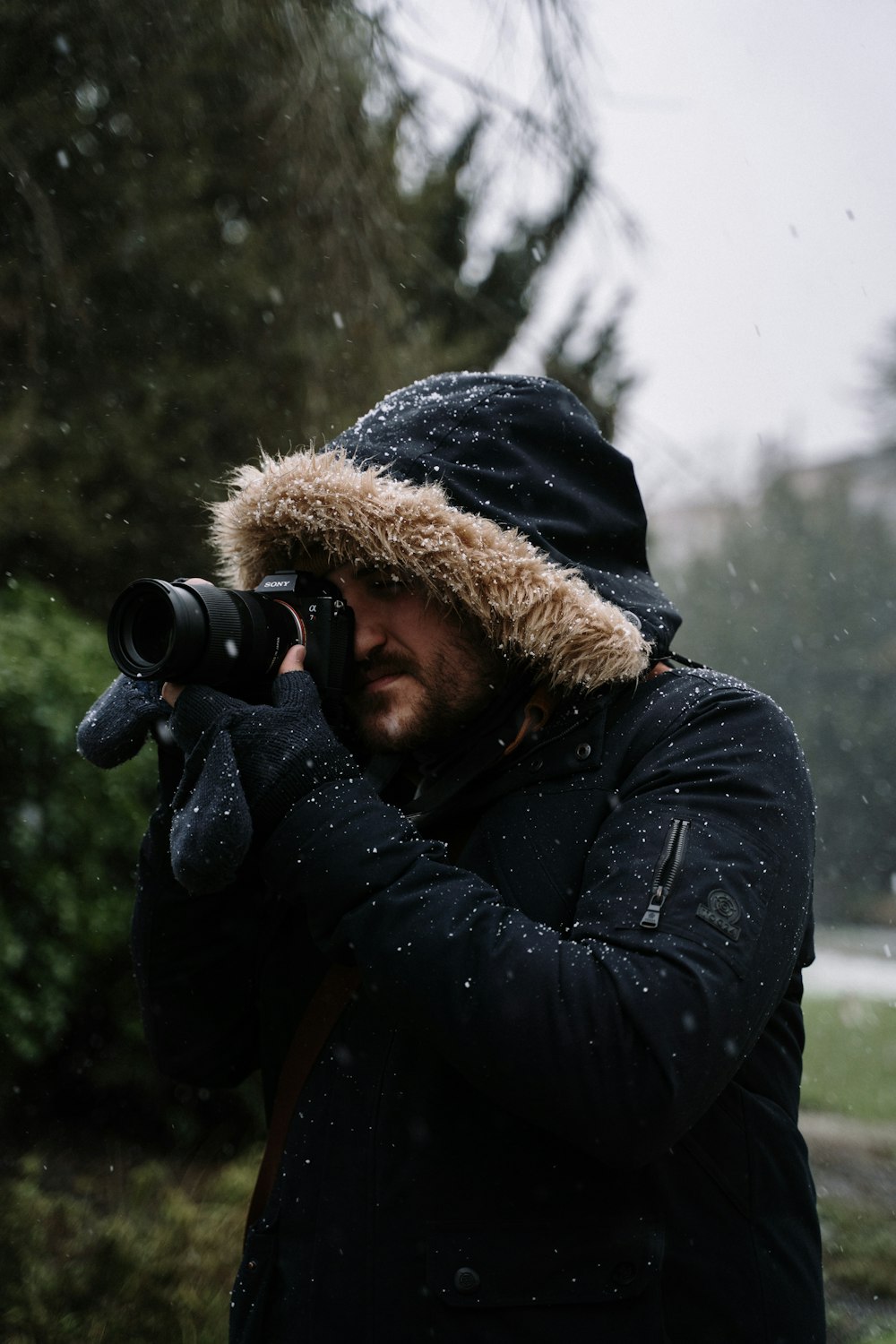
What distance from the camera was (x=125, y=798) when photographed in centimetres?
304

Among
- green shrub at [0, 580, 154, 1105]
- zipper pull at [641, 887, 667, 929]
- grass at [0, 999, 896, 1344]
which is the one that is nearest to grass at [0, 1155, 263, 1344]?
grass at [0, 999, 896, 1344]

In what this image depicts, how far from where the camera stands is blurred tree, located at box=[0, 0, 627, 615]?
3.12 meters

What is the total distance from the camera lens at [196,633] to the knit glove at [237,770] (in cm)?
4

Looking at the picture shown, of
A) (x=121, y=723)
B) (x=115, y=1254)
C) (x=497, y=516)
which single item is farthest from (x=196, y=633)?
(x=115, y=1254)

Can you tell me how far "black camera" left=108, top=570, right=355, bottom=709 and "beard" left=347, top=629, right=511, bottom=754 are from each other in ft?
0.27

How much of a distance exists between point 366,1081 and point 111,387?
100 inches

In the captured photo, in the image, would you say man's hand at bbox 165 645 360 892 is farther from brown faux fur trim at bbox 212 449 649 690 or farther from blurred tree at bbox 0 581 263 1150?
blurred tree at bbox 0 581 263 1150

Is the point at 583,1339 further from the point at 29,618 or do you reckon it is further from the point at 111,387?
the point at 111,387

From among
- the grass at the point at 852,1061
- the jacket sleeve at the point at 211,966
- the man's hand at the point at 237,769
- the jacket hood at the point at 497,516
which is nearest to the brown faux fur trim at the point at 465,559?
the jacket hood at the point at 497,516

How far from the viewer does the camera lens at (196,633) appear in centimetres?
149

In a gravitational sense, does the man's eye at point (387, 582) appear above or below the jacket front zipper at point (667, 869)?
above

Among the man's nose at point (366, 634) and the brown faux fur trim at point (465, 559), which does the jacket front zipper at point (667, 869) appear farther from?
the man's nose at point (366, 634)

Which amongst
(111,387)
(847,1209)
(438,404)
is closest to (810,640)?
(847,1209)

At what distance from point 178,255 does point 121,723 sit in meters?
2.26
